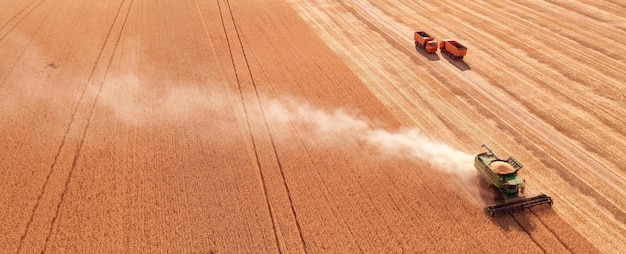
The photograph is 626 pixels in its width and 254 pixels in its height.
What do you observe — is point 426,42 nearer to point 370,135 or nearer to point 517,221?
point 370,135

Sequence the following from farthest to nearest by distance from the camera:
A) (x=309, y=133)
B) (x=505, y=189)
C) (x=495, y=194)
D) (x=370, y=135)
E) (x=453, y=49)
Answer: (x=453, y=49)
(x=309, y=133)
(x=370, y=135)
(x=495, y=194)
(x=505, y=189)

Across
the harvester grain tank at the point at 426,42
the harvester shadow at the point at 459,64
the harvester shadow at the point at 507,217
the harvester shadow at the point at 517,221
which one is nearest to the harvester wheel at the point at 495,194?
the harvester shadow at the point at 507,217

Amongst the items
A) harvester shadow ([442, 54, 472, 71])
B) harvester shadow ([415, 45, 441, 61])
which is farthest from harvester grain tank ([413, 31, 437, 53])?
harvester shadow ([442, 54, 472, 71])

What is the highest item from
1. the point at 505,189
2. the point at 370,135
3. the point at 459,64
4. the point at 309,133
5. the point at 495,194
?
the point at 505,189

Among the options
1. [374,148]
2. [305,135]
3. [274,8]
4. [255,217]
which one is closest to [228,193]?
[255,217]

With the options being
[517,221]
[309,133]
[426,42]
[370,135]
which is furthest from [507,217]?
[426,42]

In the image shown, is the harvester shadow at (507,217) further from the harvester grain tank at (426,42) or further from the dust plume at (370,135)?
the harvester grain tank at (426,42)
